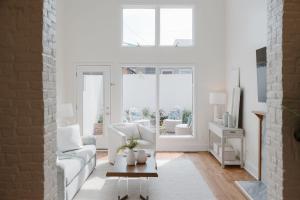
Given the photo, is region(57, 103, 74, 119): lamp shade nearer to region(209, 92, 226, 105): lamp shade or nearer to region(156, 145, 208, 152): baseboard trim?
region(156, 145, 208, 152): baseboard trim

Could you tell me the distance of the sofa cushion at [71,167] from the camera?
3.90 meters

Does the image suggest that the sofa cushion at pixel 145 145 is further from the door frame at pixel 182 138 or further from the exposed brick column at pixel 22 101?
the exposed brick column at pixel 22 101

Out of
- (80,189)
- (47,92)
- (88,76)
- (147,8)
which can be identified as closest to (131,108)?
(88,76)

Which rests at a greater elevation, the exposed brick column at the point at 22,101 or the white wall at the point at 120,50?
the white wall at the point at 120,50

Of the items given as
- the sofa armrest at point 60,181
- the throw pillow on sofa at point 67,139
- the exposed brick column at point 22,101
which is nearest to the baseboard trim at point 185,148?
the throw pillow on sofa at point 67,139

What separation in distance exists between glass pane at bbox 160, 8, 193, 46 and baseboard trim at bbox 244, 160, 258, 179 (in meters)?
3.48

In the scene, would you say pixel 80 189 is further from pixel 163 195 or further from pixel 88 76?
pixel 88 76

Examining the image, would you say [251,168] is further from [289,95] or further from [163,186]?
[289,95]

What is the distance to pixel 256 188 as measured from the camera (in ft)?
15.0

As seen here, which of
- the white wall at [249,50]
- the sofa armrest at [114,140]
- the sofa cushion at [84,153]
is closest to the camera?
the sofa cushion at [84,153]

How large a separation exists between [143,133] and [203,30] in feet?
10.4

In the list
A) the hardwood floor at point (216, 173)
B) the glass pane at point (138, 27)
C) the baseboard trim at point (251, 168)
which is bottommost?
the hardwood floor at point (216, 173)

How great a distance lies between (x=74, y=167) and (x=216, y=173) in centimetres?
273

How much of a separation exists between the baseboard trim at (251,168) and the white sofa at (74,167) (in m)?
2.97
